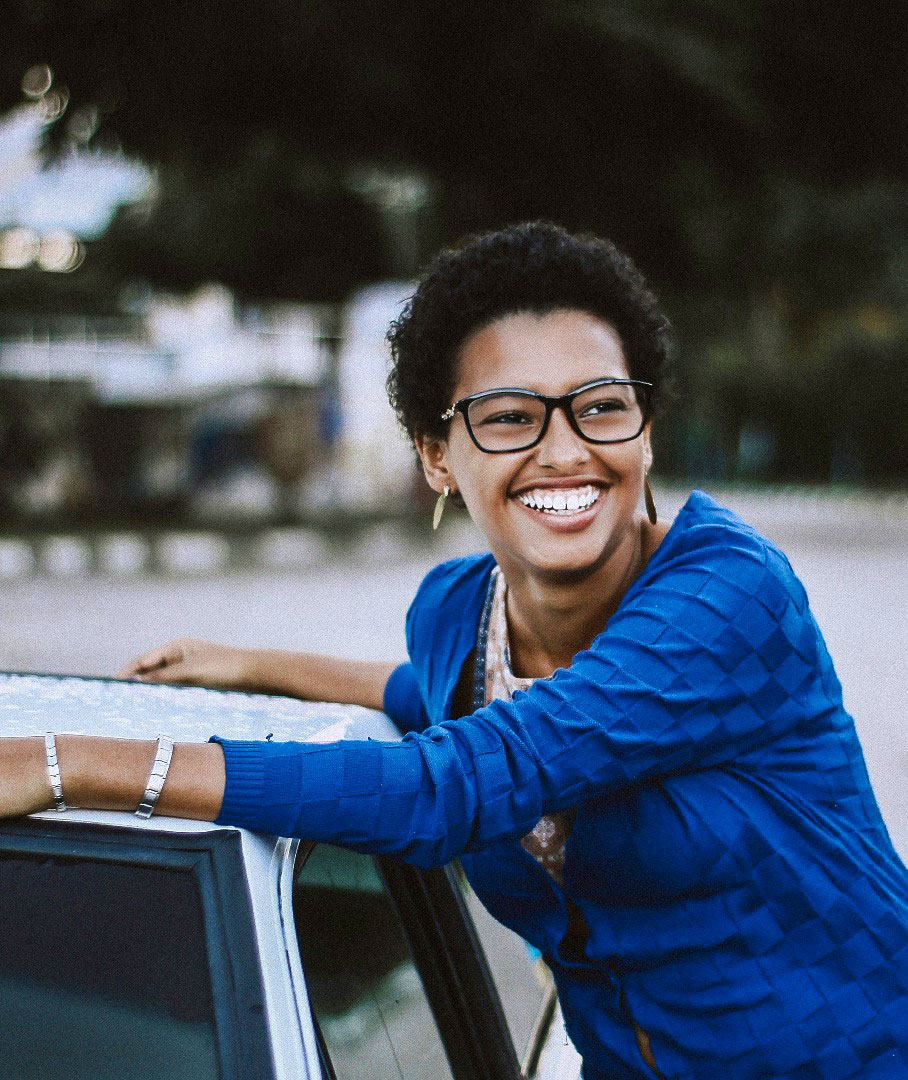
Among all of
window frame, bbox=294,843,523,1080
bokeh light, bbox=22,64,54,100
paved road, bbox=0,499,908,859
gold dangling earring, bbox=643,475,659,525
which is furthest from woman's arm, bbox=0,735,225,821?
bokeh light, bbox=22,64,54,100

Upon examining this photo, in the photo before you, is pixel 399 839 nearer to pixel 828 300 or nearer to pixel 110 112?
pixel 110 112

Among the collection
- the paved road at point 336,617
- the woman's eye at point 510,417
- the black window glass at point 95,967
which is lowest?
the paved road at point 336,617

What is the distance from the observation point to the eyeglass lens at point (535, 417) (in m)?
1.64

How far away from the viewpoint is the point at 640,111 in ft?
40.7

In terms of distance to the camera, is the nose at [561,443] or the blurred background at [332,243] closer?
the nose at [561,443]

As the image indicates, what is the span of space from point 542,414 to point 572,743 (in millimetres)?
507

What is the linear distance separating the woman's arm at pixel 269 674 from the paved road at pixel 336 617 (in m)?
3.33

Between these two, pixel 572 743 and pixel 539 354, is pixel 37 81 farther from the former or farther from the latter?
pixel 572 743

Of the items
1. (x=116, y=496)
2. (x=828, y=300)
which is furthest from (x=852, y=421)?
(x=116, y=496)

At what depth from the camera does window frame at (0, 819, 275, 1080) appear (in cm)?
112

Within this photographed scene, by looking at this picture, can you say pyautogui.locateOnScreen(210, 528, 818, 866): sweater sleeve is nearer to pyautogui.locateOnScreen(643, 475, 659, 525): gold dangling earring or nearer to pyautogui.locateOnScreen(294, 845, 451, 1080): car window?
pyautogui.locateOnScreen(294, 845, 451, 1080): car window

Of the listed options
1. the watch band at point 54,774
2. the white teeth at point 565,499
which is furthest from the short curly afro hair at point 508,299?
the watch band at point 54,774

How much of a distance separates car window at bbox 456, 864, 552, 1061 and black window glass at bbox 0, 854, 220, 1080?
108 cm

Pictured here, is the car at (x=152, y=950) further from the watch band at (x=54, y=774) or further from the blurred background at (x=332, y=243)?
the blurred background at (x=332, y=243)
